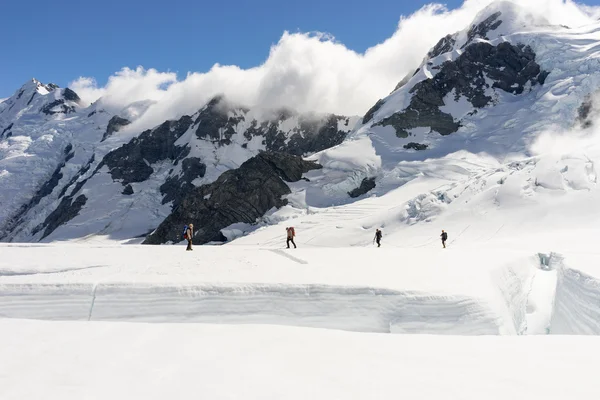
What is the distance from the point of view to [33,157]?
163 meters

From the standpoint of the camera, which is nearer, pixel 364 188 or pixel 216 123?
pixel 364 188

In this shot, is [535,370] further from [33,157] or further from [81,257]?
[33,157]

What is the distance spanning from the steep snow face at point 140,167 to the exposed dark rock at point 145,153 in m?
0.31

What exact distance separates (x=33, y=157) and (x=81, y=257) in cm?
17930

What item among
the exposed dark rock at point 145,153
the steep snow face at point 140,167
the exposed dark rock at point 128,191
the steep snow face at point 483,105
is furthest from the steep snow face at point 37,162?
the steep snow face at point 483,105

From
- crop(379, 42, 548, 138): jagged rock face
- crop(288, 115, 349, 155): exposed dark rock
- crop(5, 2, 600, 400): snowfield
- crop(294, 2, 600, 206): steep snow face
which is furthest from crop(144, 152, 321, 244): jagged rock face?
crop(288, 115, 349, 155): exposed dark rock

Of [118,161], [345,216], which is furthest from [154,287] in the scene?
[118,161]

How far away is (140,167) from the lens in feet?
441

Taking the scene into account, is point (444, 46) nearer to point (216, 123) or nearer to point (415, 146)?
point (415, 146)

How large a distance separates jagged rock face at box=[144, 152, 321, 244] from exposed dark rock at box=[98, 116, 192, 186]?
6221 cm

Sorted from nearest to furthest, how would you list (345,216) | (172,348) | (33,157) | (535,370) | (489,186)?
(535,370) → (172,348) → (489,186) → (345,216) → (33,157)

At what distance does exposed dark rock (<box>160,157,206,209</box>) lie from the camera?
391 ft

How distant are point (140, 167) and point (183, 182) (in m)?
22.0

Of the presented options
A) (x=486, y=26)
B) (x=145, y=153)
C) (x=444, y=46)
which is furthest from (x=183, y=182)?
(x=486, y=26)
